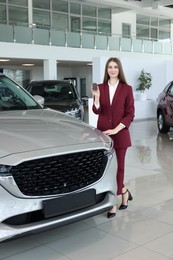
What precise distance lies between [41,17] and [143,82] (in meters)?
9.93

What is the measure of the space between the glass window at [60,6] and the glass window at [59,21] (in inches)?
11.6

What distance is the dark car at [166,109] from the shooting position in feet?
29.4

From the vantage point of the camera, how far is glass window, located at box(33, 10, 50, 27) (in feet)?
69.7

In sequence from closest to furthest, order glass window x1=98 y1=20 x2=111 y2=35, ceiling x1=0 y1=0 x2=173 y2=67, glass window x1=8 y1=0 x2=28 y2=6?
glass window x1=8 y1=0 x2=28 y2=6 < ceiling x1=0 y1=0 x2=173 y2=67 < glass window x1=98 y1=20 x2=111 y2=35

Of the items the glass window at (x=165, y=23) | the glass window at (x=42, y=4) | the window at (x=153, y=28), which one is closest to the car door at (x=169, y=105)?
the glass window at (x=42, y=4)

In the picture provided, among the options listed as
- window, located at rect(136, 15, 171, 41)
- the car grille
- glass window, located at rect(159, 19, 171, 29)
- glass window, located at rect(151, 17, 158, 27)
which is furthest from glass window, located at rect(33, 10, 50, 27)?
the car grille

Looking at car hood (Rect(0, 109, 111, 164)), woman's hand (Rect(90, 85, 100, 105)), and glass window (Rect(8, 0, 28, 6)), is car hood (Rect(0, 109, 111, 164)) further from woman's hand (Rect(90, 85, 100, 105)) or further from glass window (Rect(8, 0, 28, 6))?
glass window (Rect(8, 0, 28, 6))

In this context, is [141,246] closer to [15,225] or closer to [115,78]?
[15,225]

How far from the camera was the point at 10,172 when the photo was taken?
243 centimetres

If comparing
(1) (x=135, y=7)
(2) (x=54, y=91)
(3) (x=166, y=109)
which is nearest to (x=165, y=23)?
(1) (x=135, y=7)

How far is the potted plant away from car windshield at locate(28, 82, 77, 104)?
18.2 feet

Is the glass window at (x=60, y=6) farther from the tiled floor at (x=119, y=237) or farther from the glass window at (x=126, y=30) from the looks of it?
the tiled floor at (x=119, y=237)

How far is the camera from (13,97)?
13.5ft

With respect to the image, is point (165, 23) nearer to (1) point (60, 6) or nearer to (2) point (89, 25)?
(2) point (89, 25)
